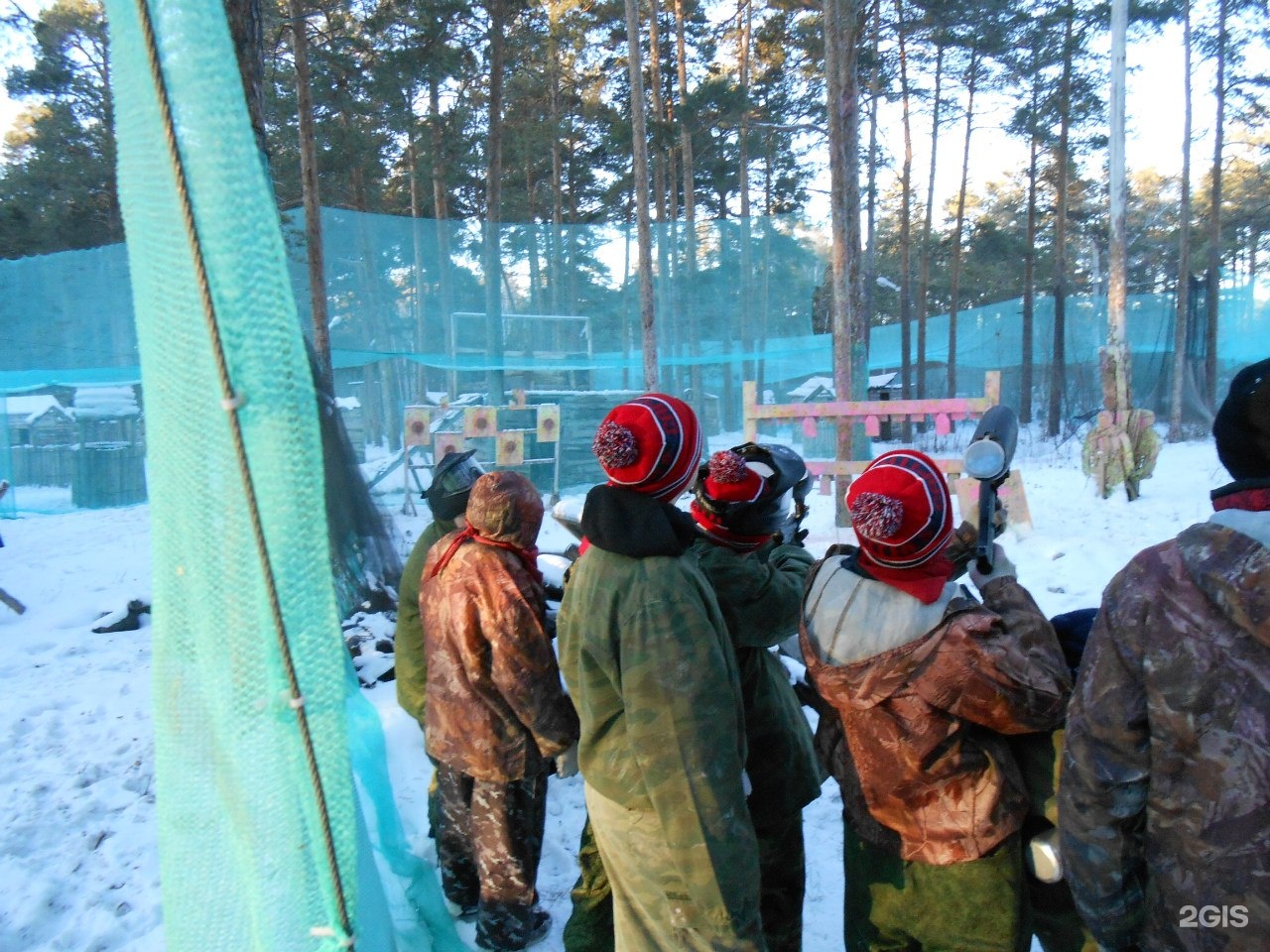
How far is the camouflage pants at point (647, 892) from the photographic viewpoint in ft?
5.68

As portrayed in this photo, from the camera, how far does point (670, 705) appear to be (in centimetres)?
170

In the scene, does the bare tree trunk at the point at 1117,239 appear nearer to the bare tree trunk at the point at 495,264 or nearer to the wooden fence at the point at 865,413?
the wooden fence at the point at 865,413

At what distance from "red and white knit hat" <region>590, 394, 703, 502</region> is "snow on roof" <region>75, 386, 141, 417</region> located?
16.7 m

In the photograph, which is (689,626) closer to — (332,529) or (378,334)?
(332,529)

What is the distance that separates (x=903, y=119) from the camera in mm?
22219

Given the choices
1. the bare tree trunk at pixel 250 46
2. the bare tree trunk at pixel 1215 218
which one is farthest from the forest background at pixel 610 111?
the bare tree trunk at pixel 250 46

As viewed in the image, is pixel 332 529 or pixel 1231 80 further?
pixel 1231 80

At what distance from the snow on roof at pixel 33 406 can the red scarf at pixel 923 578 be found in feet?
60.9

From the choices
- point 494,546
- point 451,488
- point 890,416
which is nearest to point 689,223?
point 890,416

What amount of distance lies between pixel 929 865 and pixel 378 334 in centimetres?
1274

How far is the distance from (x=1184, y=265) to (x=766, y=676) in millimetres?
19963

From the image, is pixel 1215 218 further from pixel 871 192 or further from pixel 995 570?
pixel 995 570

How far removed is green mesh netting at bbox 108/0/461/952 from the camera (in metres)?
1.12

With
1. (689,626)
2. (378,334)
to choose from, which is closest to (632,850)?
(689,626)
